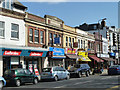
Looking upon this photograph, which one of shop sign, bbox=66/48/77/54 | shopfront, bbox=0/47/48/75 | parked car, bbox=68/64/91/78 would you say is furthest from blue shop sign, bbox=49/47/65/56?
parked car, bbox=68/64/91/78

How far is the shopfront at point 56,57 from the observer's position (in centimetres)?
3047

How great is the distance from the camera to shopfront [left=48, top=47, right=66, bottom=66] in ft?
100.0

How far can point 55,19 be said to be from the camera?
32688 millimetres

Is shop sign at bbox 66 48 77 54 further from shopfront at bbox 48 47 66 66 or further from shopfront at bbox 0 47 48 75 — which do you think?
shopfront at bbox 0 47 48 75

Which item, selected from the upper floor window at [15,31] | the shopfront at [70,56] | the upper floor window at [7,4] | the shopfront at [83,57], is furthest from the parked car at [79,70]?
the upper floor window at [7,4]

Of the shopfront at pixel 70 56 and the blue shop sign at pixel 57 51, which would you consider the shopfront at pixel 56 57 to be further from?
the shopfront at pixel 70 56

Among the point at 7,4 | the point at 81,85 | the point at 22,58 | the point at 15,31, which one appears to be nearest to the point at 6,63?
the point at 22,58

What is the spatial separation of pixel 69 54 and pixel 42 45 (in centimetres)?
742

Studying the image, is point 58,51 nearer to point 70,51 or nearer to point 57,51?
point 57,51

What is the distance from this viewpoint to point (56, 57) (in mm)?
30938

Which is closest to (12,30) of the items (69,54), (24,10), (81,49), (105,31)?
(24,10)

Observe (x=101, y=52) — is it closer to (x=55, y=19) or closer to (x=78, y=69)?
(x=55, y=19)

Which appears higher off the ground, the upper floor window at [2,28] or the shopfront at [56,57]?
the upper floor window at [2,28]

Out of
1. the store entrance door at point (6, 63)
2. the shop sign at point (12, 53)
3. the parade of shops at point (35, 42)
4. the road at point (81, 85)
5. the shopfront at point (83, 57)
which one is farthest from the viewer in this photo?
the shopfront at point (83, 57)
